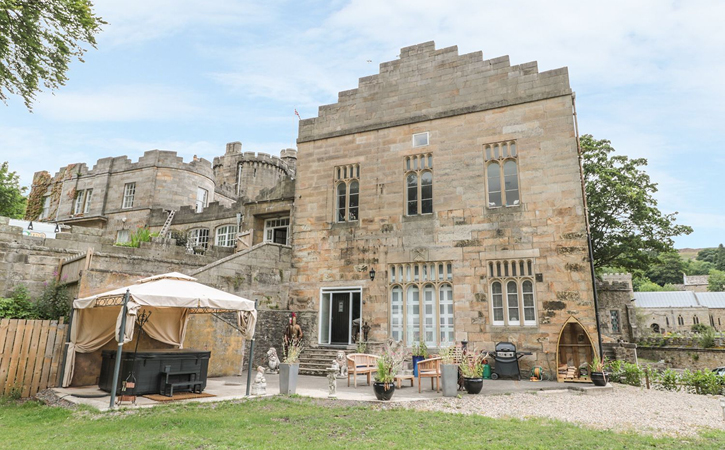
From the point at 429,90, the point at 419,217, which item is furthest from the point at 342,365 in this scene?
the point at 429,90

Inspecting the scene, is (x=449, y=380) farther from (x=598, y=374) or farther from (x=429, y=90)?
(x=429, y=90)

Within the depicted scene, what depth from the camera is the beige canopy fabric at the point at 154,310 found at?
8.20 metres

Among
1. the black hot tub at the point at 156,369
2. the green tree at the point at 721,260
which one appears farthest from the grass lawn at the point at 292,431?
the green tree at the point at 721,260

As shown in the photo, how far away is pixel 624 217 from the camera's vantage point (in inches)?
943

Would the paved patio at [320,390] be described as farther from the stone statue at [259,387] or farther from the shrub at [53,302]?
the shrub at [53,302]

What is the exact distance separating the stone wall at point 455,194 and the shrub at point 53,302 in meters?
7.55

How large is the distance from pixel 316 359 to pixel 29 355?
324 inches

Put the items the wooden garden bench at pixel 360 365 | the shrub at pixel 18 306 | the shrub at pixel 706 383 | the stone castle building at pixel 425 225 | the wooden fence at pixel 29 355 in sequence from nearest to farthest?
the wooden fence at pixel 29 355 → the wooden garden bench at pixel 360 365 → the shrub at pixel 18 306 → the shrub at pixel 706 383 → the stone castle building at pixel 425 225

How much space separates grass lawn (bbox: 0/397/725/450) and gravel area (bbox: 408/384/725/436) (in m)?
0.67

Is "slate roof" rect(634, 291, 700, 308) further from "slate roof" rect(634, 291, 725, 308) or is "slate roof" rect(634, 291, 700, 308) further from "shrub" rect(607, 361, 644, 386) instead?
"shrub" rect(607, 361, 644, 386)

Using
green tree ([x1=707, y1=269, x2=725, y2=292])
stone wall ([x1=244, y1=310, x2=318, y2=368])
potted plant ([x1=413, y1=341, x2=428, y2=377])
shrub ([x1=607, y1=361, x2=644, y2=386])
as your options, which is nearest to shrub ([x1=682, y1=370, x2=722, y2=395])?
shrub ([x1=607, y1=361, x2=644, y2=386])

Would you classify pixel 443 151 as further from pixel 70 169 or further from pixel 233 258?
pixel 70 169

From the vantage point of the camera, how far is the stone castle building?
13.7m

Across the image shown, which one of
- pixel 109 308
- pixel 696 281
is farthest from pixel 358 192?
pixel 696 281
